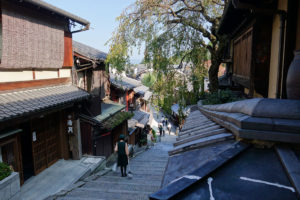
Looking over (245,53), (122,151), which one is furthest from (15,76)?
(245,53)

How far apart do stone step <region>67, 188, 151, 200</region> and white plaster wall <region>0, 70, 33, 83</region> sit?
4.46 m

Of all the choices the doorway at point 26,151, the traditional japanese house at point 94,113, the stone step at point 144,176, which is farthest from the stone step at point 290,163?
the traditional japanese house at point 94,113

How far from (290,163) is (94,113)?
1133 cm

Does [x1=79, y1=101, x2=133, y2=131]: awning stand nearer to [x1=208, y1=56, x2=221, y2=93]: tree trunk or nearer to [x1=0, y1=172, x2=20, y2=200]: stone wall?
[x1=0, y1=172, x2=20, y2=200]: stone wall

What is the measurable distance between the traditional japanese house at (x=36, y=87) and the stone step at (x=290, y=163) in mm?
6242

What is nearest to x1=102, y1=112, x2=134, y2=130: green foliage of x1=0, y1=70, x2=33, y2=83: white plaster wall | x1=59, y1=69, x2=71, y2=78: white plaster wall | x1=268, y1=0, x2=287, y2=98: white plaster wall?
x1=59, y1=69, x2=71, y2=78: white plaster wall

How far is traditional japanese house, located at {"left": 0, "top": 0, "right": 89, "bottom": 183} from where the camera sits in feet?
22.9

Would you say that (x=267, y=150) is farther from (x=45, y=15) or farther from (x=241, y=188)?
(x=45, y=15)

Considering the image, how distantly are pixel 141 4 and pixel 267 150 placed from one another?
9548 millimetres

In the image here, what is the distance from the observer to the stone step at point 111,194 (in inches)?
251

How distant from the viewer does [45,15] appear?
9.18 meters

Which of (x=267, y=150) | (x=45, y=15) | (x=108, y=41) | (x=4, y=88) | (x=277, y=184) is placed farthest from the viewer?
(x=108, y=41)

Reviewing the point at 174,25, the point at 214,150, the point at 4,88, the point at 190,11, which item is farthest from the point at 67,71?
the point at 214,150

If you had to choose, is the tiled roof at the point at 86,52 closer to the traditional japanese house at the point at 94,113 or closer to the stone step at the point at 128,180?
the traditional japanese house at the point at 94,113
